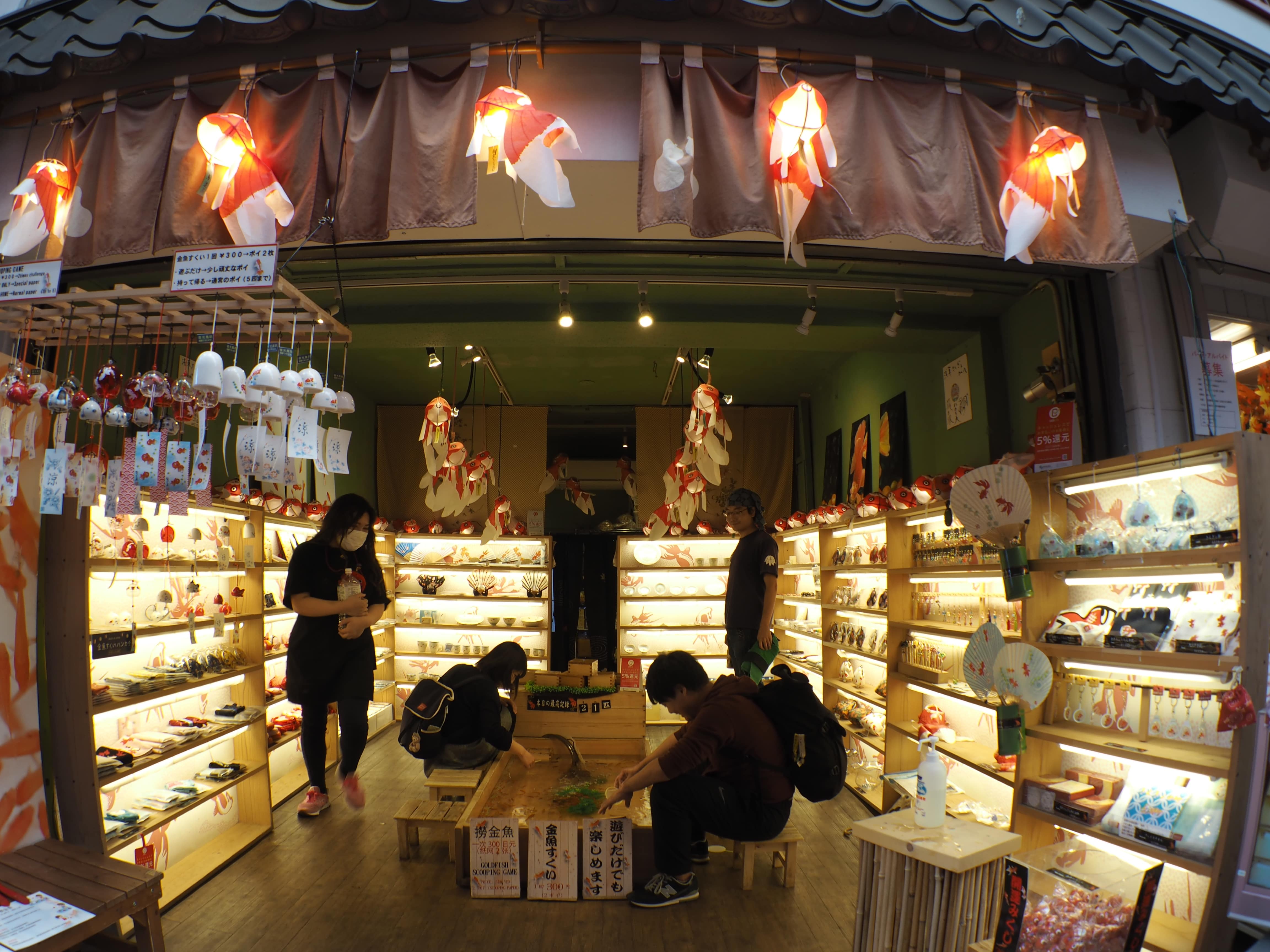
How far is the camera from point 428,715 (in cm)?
408

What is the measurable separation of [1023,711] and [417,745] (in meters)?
3.09

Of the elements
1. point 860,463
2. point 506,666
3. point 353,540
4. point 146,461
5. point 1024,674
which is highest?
point 860,463

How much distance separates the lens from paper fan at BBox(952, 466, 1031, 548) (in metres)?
3.39

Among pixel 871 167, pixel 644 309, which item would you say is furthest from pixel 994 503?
pixel 644 309

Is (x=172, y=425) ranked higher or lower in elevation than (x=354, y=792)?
higher

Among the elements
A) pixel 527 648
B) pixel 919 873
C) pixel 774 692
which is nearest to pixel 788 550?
pixel 527 648

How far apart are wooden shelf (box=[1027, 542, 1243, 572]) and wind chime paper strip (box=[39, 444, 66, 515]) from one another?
13.3 ft

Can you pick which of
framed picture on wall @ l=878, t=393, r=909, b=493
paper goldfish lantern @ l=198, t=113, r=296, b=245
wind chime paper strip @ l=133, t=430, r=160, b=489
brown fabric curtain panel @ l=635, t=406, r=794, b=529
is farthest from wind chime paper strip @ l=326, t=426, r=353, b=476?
brown fabric curtain panel @ l=635, t=406, r=794, b=529

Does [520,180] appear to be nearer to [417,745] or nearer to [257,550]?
[417,745]

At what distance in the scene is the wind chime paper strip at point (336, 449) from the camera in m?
2.89

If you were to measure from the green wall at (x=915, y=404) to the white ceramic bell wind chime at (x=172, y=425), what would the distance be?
12.6ft

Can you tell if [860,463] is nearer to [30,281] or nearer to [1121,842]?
[1121,842]

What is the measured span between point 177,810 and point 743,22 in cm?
451

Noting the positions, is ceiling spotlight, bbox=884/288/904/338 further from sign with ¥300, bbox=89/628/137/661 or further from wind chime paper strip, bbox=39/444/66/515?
sign with ¥300, bbox=89/628/137/661
